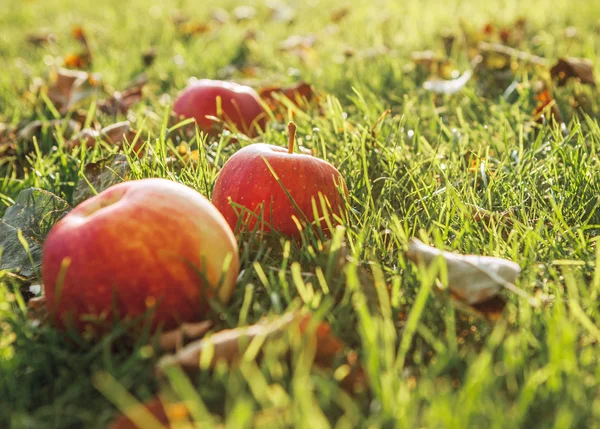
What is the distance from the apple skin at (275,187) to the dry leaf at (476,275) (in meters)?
0.44

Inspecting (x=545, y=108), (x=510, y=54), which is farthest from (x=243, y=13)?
(x=545, y=108)

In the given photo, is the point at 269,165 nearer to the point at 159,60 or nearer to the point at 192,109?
the point at 192,109

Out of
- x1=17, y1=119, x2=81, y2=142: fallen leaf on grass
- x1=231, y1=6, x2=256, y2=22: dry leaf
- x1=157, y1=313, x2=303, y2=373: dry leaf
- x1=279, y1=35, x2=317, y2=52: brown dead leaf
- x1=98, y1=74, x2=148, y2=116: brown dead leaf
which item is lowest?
x1=231, y1=6, x2=256, y2=22: dry leaf

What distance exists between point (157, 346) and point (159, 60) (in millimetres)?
3306

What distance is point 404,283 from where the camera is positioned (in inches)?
59.3

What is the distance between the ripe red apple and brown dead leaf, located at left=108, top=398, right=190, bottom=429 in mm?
713

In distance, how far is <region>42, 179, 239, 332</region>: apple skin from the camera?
128 centimetres

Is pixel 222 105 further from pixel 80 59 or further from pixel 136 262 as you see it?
pixel 80 59

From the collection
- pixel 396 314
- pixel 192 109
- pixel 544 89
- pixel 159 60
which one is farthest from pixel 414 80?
pixel 396 314

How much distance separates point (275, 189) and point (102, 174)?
2.21 ft

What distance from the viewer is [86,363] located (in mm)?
1280

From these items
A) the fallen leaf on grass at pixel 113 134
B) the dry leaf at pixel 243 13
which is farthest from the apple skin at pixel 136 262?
the dry leaf at pixel 243 13

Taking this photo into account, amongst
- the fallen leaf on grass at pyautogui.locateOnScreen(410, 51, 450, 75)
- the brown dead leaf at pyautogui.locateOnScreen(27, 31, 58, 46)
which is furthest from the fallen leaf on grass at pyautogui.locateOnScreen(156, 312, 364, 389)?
the brown dead leaf at pyautogui.locateOnScreen(27, 31, 58, 46)

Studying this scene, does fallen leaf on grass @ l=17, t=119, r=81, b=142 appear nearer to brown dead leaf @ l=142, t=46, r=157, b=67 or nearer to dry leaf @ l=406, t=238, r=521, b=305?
brown dead leaf @ l=142, t=46, r=157, b=67
